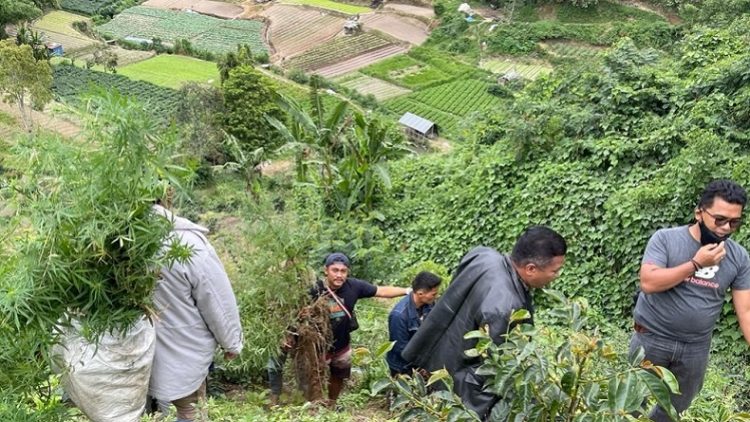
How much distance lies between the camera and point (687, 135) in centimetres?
670

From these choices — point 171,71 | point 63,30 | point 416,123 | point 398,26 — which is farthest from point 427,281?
point 63,30

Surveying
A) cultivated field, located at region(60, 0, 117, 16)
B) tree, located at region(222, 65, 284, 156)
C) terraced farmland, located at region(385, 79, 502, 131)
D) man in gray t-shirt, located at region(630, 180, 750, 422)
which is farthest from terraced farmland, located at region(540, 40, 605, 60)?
man in gray t-shirt, located at region(630, 180, 750, 422)

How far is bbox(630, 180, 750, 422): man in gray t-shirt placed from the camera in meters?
2.95

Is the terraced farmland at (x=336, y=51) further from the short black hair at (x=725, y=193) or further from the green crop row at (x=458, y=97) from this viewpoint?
the short black hair at (x=725, y=193)

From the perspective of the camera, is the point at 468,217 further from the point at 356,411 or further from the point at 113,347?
the point at 113,347

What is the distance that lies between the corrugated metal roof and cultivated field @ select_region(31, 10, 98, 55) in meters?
20.6

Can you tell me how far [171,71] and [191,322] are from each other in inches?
1373

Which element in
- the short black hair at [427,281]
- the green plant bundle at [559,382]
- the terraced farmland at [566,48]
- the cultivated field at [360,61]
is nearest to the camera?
the green plant bundle at [559,382]

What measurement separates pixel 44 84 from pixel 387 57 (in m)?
17.2

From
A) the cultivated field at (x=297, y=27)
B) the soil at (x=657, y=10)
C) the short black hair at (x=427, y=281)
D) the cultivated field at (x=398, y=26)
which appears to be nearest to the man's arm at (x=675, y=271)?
the short black hair at (x=427, y=281)

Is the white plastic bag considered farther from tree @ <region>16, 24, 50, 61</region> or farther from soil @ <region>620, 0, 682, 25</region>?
soil @ <region>620, 0, 682, 25</region>

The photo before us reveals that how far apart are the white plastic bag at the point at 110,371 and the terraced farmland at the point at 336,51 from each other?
3299 centimetres

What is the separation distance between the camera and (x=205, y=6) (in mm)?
44469

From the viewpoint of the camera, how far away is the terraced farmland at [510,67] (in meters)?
32.6
